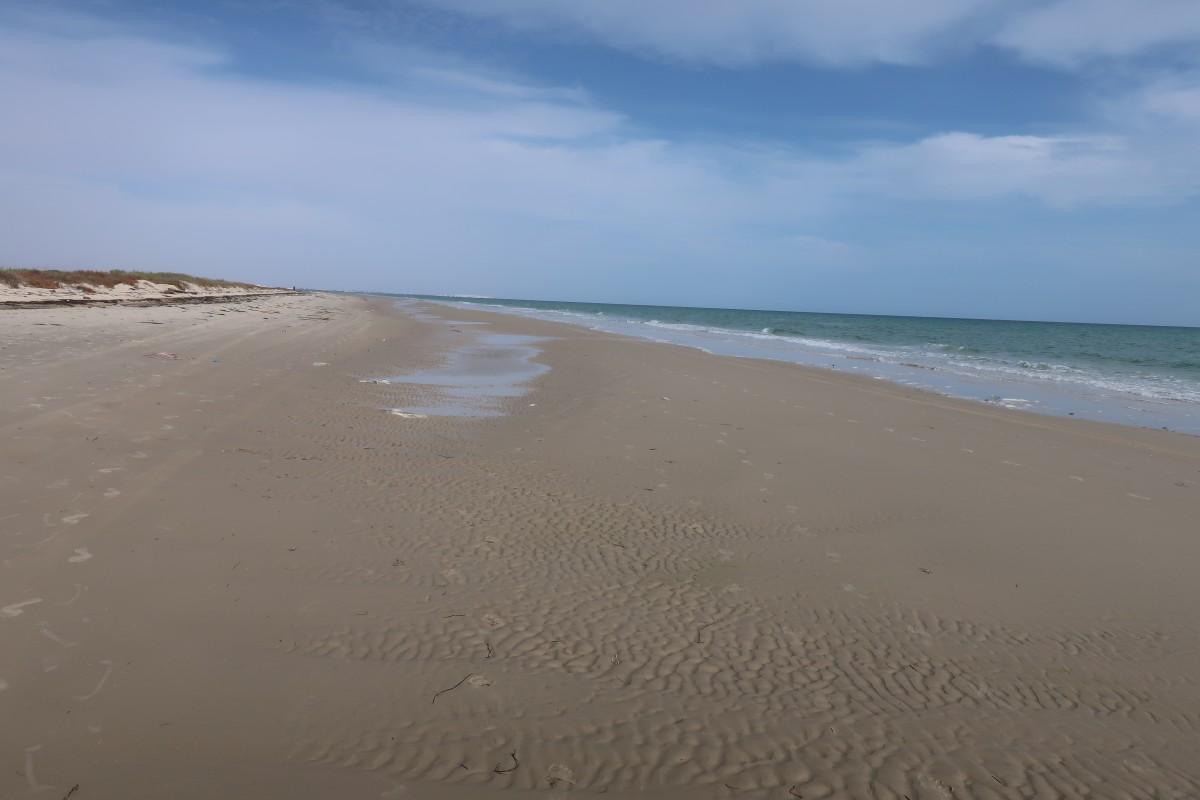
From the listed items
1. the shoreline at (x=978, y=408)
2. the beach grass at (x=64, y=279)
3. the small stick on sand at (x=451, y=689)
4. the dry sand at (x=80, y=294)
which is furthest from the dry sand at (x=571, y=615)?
the beach grass at (x=64, y=279)

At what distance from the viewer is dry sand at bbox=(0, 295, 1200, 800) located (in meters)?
2.76

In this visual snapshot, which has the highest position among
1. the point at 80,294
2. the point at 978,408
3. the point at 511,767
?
the point at 80,294

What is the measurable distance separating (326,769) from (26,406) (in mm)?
7883

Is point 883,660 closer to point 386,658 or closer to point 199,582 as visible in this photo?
point 386,658

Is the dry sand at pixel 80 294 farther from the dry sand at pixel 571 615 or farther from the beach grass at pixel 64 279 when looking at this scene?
the dry sand at pixel 571 615

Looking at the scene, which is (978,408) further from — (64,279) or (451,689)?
(64,279)

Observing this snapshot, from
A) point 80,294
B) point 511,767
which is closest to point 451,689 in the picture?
point 511,767

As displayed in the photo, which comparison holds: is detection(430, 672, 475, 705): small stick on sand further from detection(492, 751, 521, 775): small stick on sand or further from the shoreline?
the shoreline

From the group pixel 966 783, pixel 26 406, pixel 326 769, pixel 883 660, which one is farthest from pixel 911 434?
pixel 26 406

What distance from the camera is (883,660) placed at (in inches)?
144

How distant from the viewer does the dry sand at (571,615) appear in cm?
276

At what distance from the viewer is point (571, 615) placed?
3.96 metres

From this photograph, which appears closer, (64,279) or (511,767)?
(511,767)

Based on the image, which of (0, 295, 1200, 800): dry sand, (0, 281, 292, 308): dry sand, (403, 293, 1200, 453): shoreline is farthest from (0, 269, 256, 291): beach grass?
(403, 293, 1200, 453): shoreline
